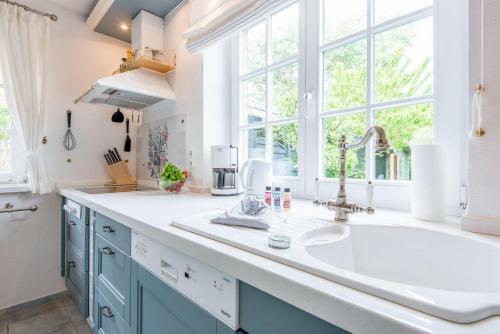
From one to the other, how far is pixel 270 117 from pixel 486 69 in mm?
1002

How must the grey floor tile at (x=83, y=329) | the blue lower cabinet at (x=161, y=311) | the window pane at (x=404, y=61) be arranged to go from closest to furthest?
the blue lower cabinet at (x=161, y=311)
the window pane at (x=404, y=61)
the grey floor tile at (x=83, y=329)

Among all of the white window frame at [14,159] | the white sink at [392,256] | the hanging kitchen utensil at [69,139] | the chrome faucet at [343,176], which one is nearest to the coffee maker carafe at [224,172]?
the white sink at [392,256]

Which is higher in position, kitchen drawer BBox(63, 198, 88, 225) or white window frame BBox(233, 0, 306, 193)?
white window frame BBox(233, 0, 306, 193)

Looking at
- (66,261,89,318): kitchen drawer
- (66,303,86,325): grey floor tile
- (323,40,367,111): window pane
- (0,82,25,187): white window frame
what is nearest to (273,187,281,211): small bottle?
(323,40,367,111): window pane

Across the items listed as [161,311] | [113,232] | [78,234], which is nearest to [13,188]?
[78,234]

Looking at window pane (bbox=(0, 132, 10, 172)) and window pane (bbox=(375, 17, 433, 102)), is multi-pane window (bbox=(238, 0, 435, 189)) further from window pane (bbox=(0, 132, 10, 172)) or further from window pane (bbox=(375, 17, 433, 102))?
window pane (bbox=(0, 132, 10, 172))

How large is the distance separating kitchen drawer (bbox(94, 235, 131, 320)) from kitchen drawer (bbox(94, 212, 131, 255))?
0.03 metres

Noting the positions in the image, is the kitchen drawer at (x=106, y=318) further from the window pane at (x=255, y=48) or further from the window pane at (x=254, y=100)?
the window pane at (x=255, y=48)

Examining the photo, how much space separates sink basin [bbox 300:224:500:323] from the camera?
1.11ft

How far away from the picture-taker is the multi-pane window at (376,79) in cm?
98

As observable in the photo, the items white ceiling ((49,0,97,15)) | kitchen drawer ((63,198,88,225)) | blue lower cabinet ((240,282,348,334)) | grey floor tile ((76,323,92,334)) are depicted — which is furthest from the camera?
white ceiling ((49,0,97,15))

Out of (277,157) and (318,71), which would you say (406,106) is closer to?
(318,71)

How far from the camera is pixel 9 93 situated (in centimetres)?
171

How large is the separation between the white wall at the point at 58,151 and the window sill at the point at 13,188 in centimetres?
7
